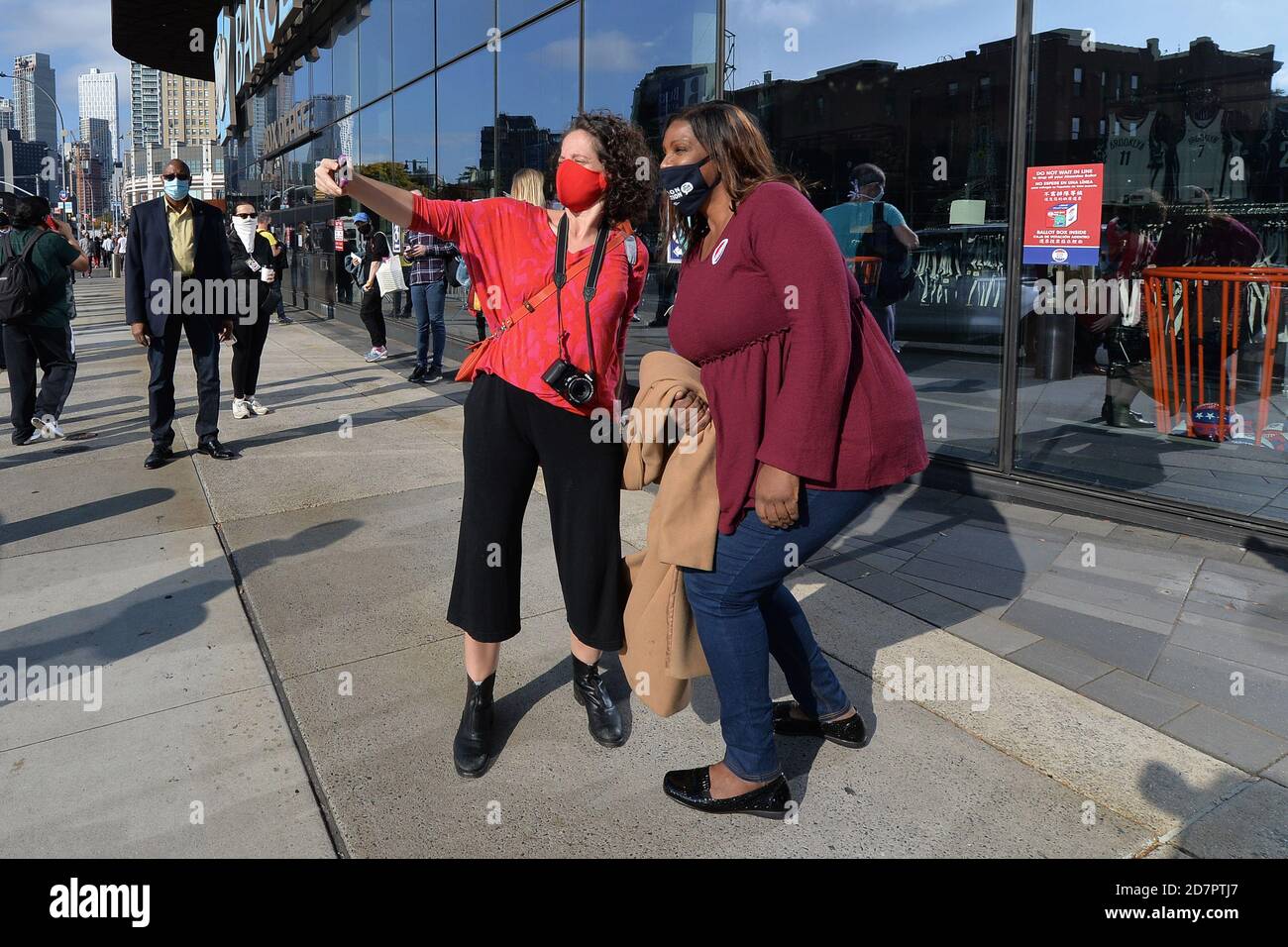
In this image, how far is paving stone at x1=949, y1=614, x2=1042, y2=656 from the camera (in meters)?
3.70

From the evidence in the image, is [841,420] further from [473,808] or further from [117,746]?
[117,746]

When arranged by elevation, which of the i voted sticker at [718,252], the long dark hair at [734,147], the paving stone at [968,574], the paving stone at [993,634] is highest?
the long dark hair at [734,147]

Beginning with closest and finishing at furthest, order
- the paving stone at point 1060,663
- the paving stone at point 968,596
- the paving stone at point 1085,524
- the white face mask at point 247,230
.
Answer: the paving stone at point 1060,663 < the paving stone at point 968,596 < the paving stone at point 1085,524 < the white face mask at point 247,230

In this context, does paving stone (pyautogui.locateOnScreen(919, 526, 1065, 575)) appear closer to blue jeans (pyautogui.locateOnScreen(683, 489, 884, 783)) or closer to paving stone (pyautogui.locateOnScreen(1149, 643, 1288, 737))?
paving stone (pyautogui.locateOnScreen(1149, 643, 1288, 737))

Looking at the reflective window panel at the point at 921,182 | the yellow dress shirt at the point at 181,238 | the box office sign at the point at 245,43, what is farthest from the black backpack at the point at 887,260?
the box office sign at the point at 245,43

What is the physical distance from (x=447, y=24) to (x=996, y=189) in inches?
368

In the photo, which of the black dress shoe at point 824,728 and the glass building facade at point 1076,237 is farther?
the glass building facade at point 1076,237

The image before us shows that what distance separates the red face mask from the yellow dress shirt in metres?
4.76

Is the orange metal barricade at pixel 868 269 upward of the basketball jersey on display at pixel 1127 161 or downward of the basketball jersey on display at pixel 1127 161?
downward

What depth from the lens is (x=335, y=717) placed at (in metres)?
3.18

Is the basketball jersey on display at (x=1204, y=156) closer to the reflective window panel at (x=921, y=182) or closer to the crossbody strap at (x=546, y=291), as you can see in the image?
the reflective window panel at (x=921, y=182)

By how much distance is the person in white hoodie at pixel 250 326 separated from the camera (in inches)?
316

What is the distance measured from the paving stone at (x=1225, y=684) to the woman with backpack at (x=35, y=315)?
751 cm
